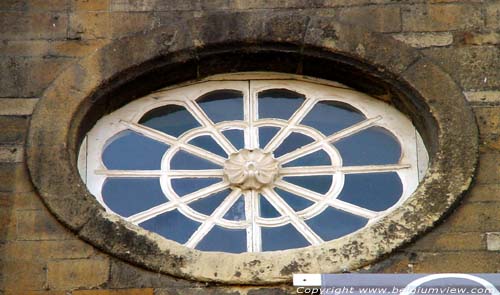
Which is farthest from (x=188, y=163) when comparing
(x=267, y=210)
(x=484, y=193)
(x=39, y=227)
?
(x=484, y=193)

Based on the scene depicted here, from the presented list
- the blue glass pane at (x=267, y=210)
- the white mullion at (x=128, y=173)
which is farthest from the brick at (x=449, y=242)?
the white mullion at (x=128, y=173)

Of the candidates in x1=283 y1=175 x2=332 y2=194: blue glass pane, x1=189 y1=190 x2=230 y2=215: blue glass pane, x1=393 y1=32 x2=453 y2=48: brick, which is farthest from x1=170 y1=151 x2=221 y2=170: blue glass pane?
x1=393 y1=32 x2=453 y2=48: brick

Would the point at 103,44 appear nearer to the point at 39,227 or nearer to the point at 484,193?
the point at 39,227

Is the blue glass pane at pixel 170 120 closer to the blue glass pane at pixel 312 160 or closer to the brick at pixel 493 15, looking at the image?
the blue glass pane at pixel 312 160

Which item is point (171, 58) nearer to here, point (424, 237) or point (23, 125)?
point (23, 125)

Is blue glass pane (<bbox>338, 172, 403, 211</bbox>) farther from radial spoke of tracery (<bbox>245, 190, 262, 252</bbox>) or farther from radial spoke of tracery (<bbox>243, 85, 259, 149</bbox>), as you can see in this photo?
radial spoke of tracery (<bbox>243, 85, 259, 149</bbox>)

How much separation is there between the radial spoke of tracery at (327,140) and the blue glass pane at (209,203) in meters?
0.44

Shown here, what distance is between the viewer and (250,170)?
11930 millimetres

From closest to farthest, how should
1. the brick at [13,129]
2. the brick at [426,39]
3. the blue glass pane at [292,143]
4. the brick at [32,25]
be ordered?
the brick at [13,129]
the blue glass pane at [292,143]
the brick at [426,39]
the brick at [32,25]

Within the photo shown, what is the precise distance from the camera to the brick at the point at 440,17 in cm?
1236

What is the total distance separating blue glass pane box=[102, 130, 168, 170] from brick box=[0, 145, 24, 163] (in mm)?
536

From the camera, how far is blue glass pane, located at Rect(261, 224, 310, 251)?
11617mm

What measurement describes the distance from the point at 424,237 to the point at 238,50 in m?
1.79

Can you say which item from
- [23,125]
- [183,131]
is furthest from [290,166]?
[23,125]
